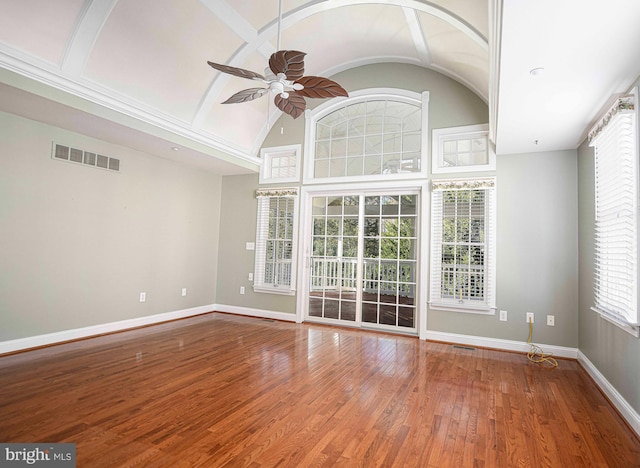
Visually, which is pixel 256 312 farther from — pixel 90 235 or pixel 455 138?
pixel 455 138

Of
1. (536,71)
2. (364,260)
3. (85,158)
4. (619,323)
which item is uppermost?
(536,71)

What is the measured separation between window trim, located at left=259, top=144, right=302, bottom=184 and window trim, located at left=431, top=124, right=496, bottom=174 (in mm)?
2128

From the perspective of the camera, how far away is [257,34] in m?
4.23

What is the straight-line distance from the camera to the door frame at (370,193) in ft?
15.4

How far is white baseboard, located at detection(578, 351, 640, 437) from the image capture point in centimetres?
238

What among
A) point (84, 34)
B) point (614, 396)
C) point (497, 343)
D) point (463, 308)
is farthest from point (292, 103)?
point (497, 343)

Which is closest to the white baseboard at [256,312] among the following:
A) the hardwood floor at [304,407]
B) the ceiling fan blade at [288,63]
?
the hardwood floor at [304,407]

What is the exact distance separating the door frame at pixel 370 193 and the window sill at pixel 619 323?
75.7 inches

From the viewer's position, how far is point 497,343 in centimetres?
430

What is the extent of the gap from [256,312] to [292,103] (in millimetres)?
3798

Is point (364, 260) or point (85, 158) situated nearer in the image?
point (85, 158)

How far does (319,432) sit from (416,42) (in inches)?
174

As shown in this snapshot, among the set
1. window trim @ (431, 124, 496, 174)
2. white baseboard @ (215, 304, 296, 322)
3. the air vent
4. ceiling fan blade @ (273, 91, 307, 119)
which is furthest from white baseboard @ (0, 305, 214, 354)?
window trim @ (431, 124, 496, 174)

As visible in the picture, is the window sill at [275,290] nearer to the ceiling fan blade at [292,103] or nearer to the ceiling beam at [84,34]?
the ceiling fan blade at [292,103]
